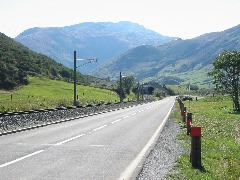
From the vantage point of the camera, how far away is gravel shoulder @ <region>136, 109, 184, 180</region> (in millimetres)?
11625

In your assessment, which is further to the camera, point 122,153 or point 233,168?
point 122,153

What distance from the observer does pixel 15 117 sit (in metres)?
26.5

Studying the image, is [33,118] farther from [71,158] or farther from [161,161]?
[161,161]

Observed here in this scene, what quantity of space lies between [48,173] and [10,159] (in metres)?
2.82

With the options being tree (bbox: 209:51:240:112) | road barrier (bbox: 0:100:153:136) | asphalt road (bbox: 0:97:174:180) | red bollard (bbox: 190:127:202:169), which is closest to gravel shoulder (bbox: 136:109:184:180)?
asphalt road (bbox: 0:97:174:180)

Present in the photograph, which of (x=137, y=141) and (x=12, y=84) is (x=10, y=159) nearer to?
(x=137, y=141)

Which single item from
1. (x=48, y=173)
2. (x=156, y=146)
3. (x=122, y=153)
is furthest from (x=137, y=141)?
(x=48, y=173)

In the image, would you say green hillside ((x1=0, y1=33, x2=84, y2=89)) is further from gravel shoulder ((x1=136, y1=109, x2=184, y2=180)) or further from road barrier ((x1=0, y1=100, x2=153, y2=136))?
gravel shoulder ((x1=136, y1=109, x2=184, y2=180))

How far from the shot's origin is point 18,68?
141875 millimetres

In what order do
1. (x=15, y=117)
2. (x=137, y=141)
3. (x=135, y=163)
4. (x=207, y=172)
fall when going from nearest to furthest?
(x=207, y=172) → (x=135, y=163) → (x=137, y=141) → (x=15, y=117)

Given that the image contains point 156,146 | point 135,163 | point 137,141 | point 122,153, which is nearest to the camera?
point 135,163

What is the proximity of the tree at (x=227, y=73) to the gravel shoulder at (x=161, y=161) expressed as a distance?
52175 mm

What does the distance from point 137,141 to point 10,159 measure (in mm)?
7772

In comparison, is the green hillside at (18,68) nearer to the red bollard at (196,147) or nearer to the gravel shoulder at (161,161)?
the gravel shoulder at (161,161)
